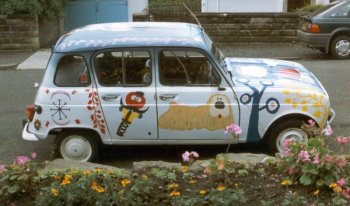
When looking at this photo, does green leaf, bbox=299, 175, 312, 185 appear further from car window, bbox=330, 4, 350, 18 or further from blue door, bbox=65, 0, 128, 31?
blue door, bbox=65, 0, 128, 31

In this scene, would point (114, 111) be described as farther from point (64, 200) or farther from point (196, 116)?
point (64, 200)

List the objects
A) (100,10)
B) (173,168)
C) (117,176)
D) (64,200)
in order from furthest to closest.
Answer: (100,10) < (173,168) < (117,176) < (64,200)

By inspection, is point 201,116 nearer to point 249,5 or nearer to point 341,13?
point 341,13

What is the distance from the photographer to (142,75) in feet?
22.5

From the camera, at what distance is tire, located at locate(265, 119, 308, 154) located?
22.6ft

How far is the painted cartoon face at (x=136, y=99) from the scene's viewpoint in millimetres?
6746

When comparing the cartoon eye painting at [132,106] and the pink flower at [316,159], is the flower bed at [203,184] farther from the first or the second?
the cartoon eye painting at [132,106]

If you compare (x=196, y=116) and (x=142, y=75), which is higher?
(x=142, y=75)

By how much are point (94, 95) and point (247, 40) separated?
462 inches

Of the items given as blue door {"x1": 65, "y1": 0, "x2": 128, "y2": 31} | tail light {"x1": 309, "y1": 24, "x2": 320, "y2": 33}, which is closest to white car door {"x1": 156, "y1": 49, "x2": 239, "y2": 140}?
tail light {"x1": 309, "y1": 24, "x2": 320, "y2": 33}

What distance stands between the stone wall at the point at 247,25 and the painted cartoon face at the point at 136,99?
37.5ft

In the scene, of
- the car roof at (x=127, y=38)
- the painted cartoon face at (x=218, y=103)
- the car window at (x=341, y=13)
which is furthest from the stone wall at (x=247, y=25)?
the painted cartoon face at (x=218, y=103)

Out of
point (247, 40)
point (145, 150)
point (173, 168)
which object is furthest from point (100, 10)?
point (173, 168)

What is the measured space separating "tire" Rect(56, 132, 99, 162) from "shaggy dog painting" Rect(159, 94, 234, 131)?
88 cm
